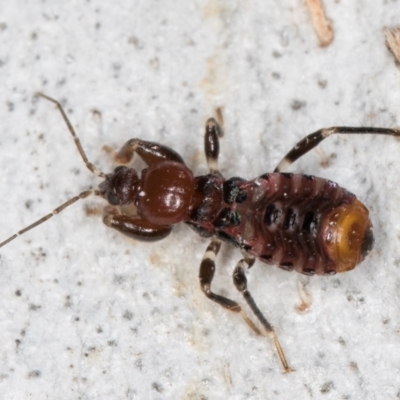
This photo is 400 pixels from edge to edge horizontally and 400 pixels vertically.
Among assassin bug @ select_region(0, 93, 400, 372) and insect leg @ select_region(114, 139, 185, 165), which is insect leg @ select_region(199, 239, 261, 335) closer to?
assassin bug @ select_region(0, 93, 400, 372)

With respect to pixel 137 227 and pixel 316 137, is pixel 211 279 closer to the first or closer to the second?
pixel 137 227

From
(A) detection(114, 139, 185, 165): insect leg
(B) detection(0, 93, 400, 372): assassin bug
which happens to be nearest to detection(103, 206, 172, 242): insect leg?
(B) detection(0, 93, 400, 372): assassin bug

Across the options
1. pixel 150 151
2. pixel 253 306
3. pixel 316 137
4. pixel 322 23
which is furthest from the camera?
pixel 322 23

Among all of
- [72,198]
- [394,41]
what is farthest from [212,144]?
[394,41]

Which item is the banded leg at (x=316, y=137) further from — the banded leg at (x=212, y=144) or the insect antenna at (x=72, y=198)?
the insect antenna at (x=72, y=198)

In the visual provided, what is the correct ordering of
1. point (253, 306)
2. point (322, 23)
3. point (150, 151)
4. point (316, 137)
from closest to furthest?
1. point (253, 306)
2. point (316, 137)
3. point (150, 151)
4. point (322, 23)

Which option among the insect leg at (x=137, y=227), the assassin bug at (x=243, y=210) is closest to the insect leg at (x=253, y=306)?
the assassin bug at (x=243, y=210)
